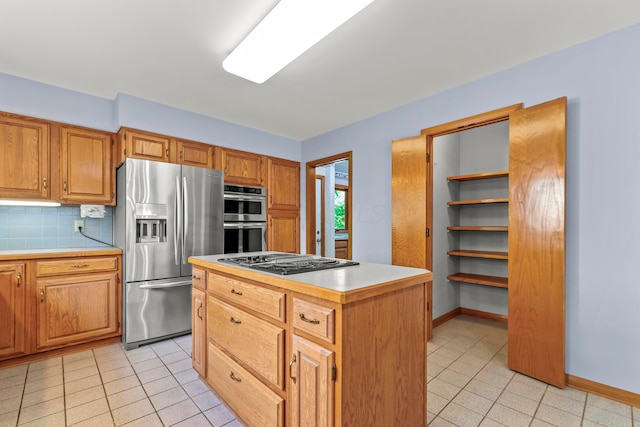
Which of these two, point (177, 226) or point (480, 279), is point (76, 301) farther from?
point (480, 279)

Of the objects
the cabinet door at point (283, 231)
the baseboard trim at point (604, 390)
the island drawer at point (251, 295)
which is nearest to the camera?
the island drawer at point (251, 295)

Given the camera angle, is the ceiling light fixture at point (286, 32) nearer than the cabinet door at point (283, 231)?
Yes

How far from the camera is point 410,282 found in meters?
1.39

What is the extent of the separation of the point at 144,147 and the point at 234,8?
1.94 meters

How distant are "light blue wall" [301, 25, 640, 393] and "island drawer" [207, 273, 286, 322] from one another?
2.15m

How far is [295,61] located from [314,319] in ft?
6.73

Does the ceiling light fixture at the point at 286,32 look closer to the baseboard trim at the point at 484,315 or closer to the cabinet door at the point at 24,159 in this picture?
the cabinet door at the point at 24,159

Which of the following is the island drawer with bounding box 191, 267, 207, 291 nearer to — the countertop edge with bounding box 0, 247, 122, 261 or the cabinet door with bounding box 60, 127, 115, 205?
the countertop edge with bounding box 0, 247, 122, 261

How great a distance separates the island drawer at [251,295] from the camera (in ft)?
4.62

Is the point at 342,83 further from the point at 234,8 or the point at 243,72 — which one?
the point at 234,8

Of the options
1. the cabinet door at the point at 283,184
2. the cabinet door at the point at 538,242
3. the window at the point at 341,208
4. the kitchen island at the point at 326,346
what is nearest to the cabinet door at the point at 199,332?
the kitchen island at the point at 326,346

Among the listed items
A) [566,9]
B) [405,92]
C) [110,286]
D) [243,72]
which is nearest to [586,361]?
[566,9]

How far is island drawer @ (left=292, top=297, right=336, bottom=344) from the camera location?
1156mm

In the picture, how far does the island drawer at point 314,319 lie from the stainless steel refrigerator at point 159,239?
87.1 inches
